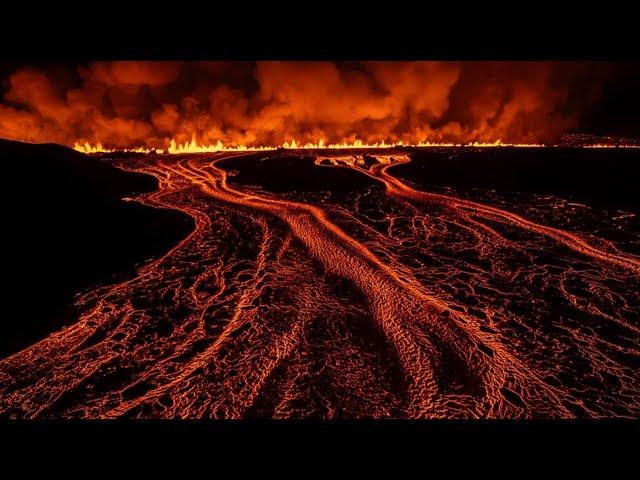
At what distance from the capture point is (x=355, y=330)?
9.15ft

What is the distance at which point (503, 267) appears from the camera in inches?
152

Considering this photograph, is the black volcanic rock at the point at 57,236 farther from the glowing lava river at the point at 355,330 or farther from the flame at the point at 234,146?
the flame at the point at 234,146

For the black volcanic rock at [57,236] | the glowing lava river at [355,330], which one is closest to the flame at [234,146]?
the black volcanic rock at [57,236]

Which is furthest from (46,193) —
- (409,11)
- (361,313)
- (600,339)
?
(600,339)

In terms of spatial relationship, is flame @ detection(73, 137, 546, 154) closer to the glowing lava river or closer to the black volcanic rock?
the black volcanic rock

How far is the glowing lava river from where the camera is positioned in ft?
7.06

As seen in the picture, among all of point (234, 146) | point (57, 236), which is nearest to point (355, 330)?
point (57, 236)

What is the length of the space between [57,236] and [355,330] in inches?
148

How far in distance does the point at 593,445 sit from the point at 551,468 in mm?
246

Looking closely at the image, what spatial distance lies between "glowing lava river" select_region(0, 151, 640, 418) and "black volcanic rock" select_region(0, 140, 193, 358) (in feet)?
0.77

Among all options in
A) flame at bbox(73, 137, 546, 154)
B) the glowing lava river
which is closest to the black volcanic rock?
the glowing lava river

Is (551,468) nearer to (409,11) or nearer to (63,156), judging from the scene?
(409,11)

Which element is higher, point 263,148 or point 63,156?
point 263,148

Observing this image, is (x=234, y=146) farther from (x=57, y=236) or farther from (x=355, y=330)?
(x=355, y=330)
